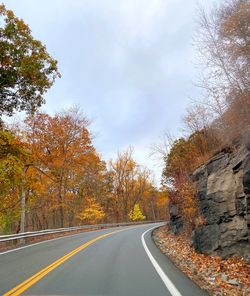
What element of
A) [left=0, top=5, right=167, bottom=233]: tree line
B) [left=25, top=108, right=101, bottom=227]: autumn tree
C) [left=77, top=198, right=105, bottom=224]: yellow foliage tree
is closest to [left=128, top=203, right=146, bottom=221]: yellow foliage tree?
[left=0, top=5, right=167, bottom=233]: tree line

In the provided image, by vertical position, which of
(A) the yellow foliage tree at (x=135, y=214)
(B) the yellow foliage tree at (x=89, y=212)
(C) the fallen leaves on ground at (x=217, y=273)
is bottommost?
(C) the fallen leaves on ground at (x=217, y=273)

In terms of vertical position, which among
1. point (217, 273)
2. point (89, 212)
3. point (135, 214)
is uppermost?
point (135, 214)

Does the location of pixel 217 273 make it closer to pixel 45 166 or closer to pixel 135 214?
pixel 45 166

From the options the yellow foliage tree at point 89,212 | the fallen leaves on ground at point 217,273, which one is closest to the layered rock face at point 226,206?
the fallen leaves on ground at point 217,273

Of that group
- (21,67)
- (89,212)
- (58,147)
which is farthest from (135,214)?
(21,67)

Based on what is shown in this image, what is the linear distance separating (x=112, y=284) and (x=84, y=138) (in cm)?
2712

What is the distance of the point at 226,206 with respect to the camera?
1089 centimetres

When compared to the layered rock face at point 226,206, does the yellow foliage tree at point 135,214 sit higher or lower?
higher

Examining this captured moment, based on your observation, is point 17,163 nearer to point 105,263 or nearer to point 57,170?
point 105,263

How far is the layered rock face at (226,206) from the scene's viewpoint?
9.52 metres

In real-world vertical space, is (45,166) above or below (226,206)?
above

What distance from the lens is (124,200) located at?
66.9m

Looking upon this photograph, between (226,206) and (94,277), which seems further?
(226,206)

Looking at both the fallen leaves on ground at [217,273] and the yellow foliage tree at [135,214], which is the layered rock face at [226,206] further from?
the yellow foliage tree at [135,214]
